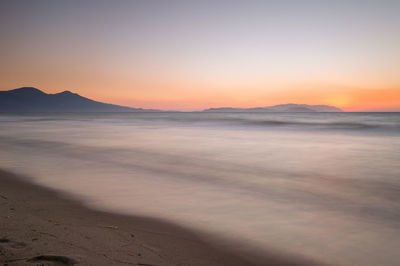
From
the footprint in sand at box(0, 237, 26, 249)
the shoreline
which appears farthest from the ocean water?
the footprint in sand at box(0, 237, 26, 249)

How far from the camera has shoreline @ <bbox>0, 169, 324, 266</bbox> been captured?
2422 mm

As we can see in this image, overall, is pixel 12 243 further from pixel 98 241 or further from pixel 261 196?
pixel 261 196

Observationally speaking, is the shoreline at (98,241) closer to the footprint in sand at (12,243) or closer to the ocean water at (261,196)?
the footprint in sand at (12,243)

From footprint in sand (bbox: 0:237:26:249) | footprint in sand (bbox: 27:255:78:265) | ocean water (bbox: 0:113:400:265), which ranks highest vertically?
footprint in sand (bbox: 0:237:26:249)

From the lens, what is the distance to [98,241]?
2.81 meters

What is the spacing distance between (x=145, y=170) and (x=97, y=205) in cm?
318

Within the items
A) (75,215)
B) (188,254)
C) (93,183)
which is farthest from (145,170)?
(188,254)

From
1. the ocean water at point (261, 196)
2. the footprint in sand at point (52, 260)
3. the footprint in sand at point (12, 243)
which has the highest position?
the footprint in sand at point (12, 243)

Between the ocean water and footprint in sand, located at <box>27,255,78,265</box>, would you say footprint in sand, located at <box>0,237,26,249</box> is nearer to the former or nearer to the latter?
footprint in sand, located at <box>27,255,78,265</box>

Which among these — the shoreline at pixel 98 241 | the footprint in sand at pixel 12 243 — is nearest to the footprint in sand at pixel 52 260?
the shoreline at pixel 98 241

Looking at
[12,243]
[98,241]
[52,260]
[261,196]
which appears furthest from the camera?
[261,196]

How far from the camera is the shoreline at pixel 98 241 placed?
2.42 metres

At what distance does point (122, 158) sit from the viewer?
9531 mm

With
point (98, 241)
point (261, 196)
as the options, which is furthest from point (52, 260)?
point (261, 196)
